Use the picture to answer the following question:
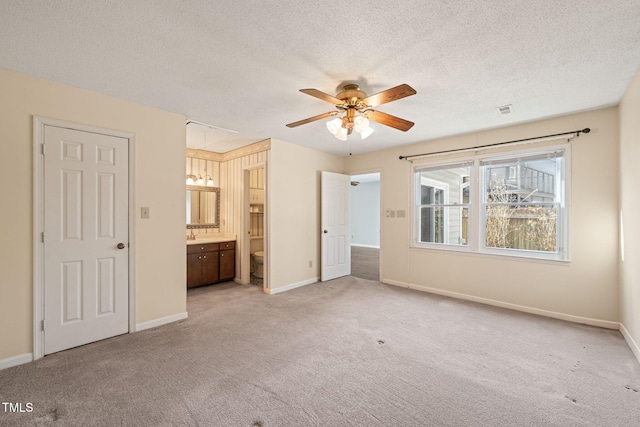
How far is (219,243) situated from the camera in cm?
495

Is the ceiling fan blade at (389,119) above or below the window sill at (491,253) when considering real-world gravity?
above

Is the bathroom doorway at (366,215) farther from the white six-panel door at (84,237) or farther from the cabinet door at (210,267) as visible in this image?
the white six-panel door at (84,237)

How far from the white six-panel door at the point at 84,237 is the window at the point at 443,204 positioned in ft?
13.7

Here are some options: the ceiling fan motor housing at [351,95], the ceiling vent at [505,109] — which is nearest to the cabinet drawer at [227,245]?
the ceiling fan motor housing at [351,95]

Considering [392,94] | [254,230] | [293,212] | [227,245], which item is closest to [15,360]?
[227,245]

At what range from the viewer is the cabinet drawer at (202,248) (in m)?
4.59

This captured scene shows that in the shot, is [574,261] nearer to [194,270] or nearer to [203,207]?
[194,270]

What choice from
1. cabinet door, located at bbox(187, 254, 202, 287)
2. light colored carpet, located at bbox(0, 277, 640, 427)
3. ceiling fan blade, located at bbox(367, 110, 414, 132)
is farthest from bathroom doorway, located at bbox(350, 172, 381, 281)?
ceiling fan blade, located at bbox(367, 110, 414, 132)

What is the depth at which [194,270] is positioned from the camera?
463 centimetres

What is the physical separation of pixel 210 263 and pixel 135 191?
2107mm

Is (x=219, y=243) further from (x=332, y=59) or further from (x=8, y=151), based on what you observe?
(x=332, y=59)

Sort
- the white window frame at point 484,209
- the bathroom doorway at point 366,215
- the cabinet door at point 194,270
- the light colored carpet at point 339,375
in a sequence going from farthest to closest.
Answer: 1. the bathroom doorway at point 366,215
2. the cabinet door at point 194,270
3. the white window frame at point 484,209
4. the light colored carpet at point 339,375

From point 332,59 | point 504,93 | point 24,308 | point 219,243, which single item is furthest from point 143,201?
point 504,93

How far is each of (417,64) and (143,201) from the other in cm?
303
